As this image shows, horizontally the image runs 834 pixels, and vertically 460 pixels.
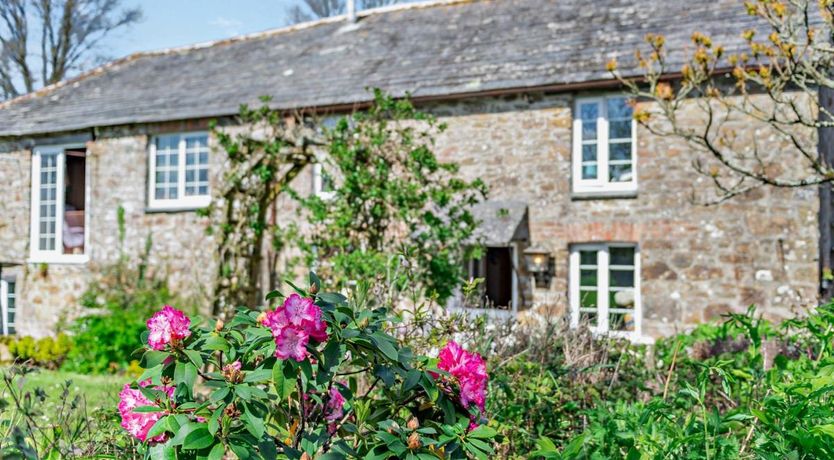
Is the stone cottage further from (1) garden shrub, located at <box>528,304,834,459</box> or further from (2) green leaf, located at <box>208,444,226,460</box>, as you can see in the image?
(2) green leaf, located at <box>208,444,226,460</box>

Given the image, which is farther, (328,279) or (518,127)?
(518,127)

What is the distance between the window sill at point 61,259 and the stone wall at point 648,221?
2.08 m

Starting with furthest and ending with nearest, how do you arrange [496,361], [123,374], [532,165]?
[532,165] → [123,374] → [496,361]

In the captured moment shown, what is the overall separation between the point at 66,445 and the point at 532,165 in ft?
33.3

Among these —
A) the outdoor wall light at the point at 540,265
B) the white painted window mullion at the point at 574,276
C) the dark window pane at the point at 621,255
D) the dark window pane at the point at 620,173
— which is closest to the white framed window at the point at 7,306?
the outdoor wall light at the point at 540,265

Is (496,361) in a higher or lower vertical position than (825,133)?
lower

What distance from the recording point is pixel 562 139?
1248 cm

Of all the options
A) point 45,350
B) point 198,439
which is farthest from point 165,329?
point 45,350

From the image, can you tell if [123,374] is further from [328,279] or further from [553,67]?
[553,67]

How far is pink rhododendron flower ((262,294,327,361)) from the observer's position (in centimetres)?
251

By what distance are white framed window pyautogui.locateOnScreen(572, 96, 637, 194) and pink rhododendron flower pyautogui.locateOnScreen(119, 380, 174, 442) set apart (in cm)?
1029

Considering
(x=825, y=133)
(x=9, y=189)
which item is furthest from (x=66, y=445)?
(x=9, y=189)

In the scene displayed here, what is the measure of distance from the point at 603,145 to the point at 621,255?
1.76 m

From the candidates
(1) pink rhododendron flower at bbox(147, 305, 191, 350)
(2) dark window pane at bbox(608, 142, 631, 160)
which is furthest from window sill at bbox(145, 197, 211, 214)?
(1) pink rhododendron flower at bbox(147, 305, 191, 350)
